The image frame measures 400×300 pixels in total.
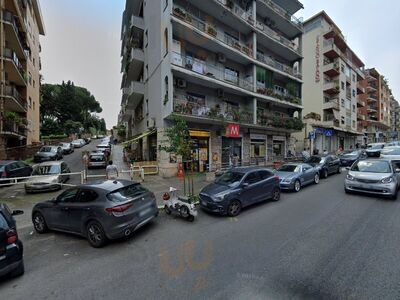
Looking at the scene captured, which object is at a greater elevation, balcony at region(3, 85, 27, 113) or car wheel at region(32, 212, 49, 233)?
balcony at region(3, 85, 27, 113)

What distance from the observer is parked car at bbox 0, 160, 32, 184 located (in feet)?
41.1

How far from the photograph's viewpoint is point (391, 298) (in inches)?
133

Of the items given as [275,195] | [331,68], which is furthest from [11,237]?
[331,68]

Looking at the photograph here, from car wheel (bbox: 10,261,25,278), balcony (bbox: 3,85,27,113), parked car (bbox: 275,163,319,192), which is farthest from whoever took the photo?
balcony (bbox: 3,85,27,113)

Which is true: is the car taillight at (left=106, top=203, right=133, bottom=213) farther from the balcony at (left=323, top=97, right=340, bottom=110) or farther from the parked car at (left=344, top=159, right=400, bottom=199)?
the balcony at (left=323, top=97, right=340, bottom=110)

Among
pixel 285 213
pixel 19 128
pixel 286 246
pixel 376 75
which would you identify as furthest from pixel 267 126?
pixel 376 75

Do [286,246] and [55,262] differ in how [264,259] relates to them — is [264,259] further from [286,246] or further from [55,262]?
[55,262]

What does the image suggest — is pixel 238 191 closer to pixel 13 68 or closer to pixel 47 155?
pixel 47 155

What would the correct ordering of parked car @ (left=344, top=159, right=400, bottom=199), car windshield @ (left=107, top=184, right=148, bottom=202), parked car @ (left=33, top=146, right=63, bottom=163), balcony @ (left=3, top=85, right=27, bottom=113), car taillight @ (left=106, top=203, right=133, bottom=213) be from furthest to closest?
parked car @ (left=33, top=146, right=63, bottom=163)
balcony @ (left=3, top=85, right=27, bottom=113)
parked car @ (left=344, top=159, right=400, bottom=199)
car windshield @ (left=107, top=184, right=148, bottom=202)
car taillight @ (left=106, top=203, right=133, bottom=213)

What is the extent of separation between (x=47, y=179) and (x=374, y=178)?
633 inches

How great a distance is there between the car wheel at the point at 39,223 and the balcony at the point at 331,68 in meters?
39.8

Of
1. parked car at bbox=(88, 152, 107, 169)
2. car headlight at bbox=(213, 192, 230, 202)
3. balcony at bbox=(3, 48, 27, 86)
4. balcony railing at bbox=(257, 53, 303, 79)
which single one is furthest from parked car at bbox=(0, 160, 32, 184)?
balcony railing at bbox=(257, 53, 303, 79)

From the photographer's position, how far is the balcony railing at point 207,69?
15956 mm

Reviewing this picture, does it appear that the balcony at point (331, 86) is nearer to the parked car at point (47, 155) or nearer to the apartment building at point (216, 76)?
the apartment building at point (216, 76)
